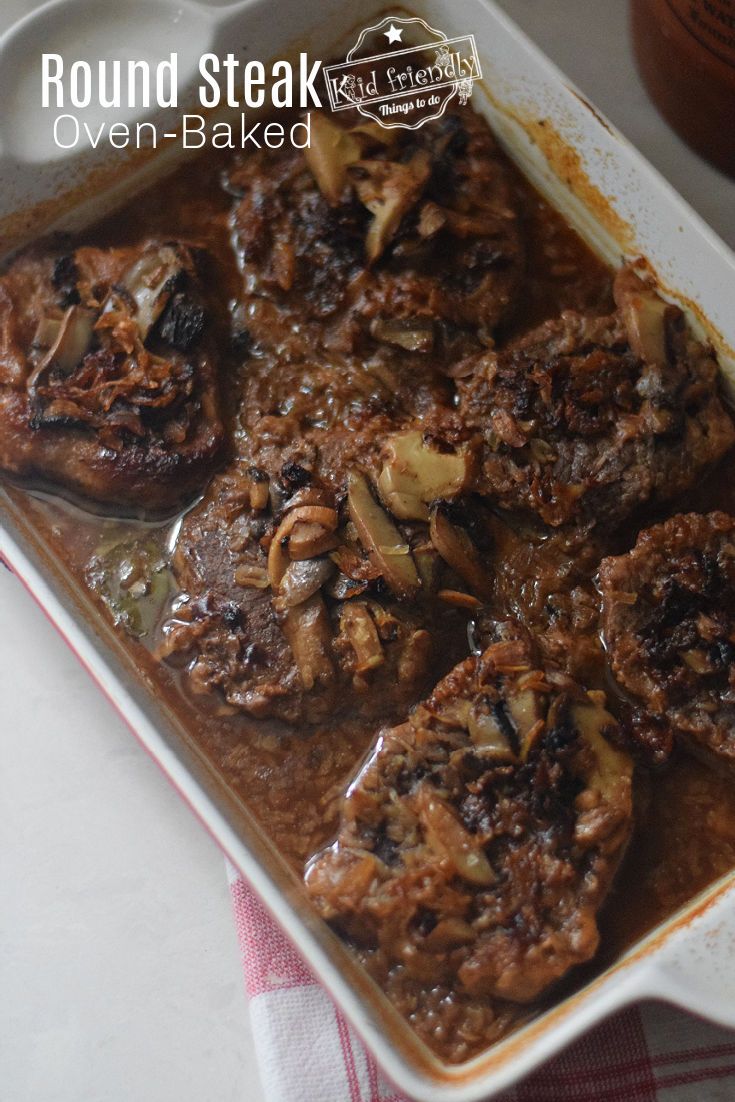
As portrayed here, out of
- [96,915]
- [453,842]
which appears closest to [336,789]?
[453,842]

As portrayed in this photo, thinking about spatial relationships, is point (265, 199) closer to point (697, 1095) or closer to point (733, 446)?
point (733, 446)

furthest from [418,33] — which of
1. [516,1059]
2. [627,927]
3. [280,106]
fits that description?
[516,1059]

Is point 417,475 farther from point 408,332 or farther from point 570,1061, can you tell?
point 570,1061

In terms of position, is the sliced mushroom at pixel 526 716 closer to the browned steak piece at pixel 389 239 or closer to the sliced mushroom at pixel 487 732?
the sliced mushroom at pixel 487 732

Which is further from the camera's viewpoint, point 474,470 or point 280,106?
point 280,106

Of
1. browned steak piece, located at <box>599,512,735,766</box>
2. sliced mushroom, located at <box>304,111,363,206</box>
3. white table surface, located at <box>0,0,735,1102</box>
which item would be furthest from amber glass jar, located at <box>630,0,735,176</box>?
white table surface, located at <box>0,0,735,1102</box>

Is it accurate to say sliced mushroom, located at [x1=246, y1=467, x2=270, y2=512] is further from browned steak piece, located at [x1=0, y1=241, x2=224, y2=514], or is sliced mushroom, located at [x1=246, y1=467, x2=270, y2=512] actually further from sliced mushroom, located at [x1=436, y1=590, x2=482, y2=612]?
sliced mushroom, located at [x1=436, y1=590, x2=482, y2=612]

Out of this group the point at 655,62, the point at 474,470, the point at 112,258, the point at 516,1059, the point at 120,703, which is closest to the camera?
the point at 516,1059
